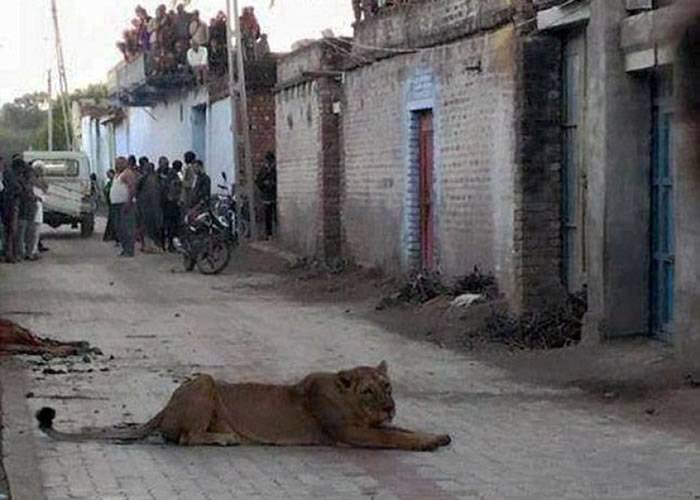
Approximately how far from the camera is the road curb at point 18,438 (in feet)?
22.0

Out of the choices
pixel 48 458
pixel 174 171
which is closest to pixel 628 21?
pixel 48 458

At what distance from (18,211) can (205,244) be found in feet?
11.8

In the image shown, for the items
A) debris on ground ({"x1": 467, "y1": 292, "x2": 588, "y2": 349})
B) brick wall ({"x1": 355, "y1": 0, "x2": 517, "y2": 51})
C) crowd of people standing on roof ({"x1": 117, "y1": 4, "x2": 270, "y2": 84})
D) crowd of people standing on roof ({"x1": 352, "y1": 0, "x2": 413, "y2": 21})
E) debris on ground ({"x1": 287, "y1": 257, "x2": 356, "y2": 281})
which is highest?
crowd of people standing on roof ({"x1": 117, "y1": 4, "x2": 270, "y2": 84})

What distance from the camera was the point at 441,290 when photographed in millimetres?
15648

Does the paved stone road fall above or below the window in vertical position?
below

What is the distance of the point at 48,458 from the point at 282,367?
4.25 m

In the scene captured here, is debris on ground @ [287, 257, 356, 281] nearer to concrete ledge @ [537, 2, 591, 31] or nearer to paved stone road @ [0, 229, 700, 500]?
paved stone road @ [0, 229, 700, 500]

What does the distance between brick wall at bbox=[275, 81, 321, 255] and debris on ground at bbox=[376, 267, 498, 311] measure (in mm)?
6174

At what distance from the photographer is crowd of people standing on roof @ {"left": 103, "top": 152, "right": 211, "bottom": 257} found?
86.7ft

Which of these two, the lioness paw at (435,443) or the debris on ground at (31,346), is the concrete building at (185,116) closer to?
the debris on ground at (31,346)

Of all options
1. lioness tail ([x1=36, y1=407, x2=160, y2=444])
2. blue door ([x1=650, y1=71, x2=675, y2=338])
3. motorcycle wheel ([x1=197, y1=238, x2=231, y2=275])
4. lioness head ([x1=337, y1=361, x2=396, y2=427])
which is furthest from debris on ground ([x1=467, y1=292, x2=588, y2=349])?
motorcycle wheel ([x1=197, y1=238, x2=231, y2=275])

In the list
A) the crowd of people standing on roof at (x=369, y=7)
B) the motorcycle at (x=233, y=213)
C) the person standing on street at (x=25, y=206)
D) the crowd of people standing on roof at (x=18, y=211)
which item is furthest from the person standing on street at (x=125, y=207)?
the crowd of people standing on roof at (x=369, y=7)

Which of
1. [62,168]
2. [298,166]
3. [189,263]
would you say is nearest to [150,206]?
[298,166]

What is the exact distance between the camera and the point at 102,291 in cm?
1923
